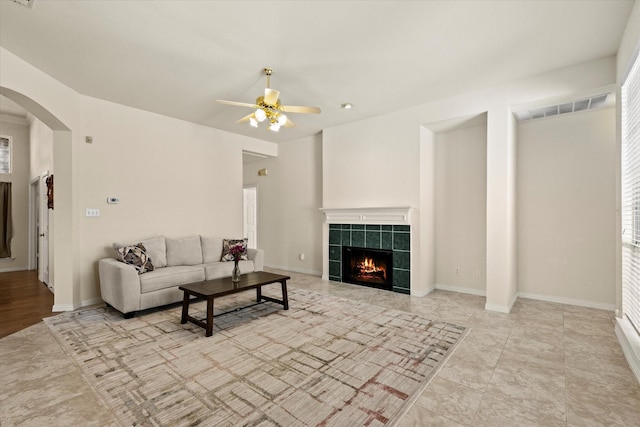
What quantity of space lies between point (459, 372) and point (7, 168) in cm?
973

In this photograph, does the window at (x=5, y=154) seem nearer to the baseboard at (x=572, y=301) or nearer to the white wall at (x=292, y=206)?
the white wall at (x=292, y=206)

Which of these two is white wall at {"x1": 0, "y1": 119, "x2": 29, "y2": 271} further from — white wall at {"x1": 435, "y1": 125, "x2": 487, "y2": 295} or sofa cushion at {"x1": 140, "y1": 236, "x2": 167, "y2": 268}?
white wall at {"x1": 435, "y1": 125, "x2": 487, "y2": 295}

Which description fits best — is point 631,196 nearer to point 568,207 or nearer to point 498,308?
point 568,207

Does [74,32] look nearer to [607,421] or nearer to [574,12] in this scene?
[574,12]

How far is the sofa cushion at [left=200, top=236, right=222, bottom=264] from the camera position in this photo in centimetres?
512

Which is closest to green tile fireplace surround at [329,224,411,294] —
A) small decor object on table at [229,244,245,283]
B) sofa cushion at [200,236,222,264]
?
sofa cushion at [200,236,222,264]

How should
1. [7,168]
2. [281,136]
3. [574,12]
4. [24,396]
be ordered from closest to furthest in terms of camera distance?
[24,396] → [574,12] → [281,136] → [7,168]

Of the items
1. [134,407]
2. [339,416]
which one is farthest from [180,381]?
[339,416]

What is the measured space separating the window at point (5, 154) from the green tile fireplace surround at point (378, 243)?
7.62m

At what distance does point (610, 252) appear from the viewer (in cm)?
388

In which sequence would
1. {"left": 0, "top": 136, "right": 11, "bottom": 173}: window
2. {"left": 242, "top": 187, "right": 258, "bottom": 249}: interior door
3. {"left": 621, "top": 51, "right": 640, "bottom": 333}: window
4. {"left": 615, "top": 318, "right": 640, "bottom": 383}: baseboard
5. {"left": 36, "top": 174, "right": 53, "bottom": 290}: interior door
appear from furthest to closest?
{"left": 242, "top": 187, "right": 258, "bottom": 249}: interior door, {"left": 0, "top": 136, "right": 11, "bottom": 173}: window, {"left": 36, "top": 174, "right": 53, "bottom": 290}: interior door, {"left": 621, "top": 51, "right": 640, "bottom": 333}: window, {"left": 615, "top": 318, "right": 640, "bottom": 383}: baseboard

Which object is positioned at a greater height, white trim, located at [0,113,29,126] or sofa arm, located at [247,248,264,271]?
white trim, located at [0,113,29,126]

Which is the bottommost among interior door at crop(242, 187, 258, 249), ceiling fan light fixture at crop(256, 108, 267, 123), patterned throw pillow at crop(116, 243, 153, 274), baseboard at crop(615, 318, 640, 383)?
baseboard at crop(615, 318, 640, 383)

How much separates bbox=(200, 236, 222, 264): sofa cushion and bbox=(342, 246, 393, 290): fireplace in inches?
89.7
